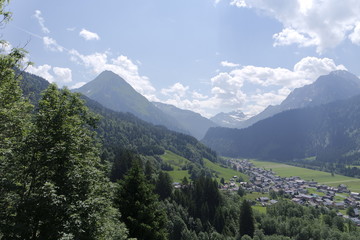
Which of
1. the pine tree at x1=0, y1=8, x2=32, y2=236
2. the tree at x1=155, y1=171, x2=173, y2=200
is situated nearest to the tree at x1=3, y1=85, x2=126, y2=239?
the pine tree at x1=0, y1=8, x2=32, y2=236

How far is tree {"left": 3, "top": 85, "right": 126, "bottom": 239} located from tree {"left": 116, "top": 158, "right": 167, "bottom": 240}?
37.0 ft

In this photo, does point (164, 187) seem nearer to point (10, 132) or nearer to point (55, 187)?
point (10, 132)

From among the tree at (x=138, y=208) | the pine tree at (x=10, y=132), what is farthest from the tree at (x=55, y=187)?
the tree at (x=138, y=208)

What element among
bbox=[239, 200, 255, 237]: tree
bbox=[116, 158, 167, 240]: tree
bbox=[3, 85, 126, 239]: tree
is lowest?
Answer: bbox=[239, 200, 255, 237]: tree

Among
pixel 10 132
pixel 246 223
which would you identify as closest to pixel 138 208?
pixel 10 132

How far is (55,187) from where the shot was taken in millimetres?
14078

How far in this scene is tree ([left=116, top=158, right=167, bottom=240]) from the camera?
29641 mm

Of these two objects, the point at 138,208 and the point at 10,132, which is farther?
the point at 138,208

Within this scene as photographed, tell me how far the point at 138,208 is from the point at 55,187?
18.7 metres

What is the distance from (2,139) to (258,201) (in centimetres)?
17484

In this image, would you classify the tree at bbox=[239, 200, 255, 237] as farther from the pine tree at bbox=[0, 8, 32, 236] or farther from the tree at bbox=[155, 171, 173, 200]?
the pine tree at bbox=[0, 8, 32, 236]

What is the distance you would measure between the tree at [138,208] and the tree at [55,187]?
11281 mm

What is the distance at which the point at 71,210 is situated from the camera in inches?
595

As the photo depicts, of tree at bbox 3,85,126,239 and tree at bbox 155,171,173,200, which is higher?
tree at bbox 3,85,126,239
